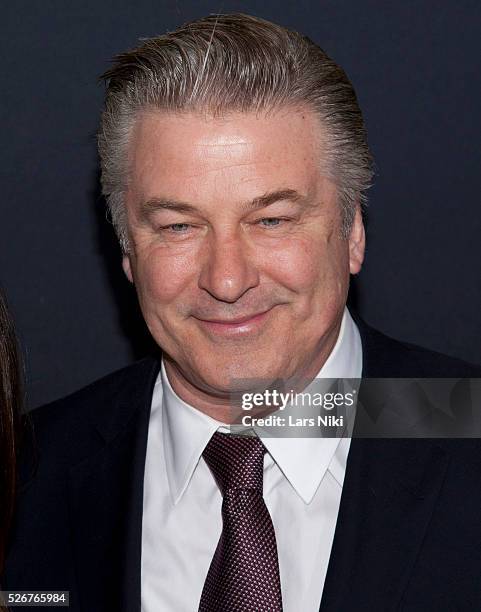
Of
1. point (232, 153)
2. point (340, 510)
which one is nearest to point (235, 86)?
point (232, 153)

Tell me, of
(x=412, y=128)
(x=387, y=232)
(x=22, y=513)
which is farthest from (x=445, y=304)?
(x=22, y=513)

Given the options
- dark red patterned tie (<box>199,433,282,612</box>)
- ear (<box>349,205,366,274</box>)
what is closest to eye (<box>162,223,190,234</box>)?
ear (<box>349,205,366,274</box>)

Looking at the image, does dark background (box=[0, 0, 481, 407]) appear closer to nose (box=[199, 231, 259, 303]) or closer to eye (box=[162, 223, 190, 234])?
eye (box=[162, 223, 190, 234])

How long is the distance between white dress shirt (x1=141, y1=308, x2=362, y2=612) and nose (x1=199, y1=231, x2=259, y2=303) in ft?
1.29

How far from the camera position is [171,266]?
86.8 inches

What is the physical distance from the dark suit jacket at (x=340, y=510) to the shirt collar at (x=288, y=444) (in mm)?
56

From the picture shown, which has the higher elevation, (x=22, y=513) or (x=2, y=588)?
(x=22, y=513)

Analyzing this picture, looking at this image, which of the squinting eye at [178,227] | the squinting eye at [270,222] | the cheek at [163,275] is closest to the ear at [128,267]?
the cheek at [163,275]

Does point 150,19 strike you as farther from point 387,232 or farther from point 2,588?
point 2,588

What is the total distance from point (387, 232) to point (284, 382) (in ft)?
2.81

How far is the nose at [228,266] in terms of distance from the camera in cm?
210

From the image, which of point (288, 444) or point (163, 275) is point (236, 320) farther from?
point (288, 444)

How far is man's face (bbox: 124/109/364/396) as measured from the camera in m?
2.11

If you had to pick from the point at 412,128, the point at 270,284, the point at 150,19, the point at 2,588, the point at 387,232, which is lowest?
the point at 2,588
